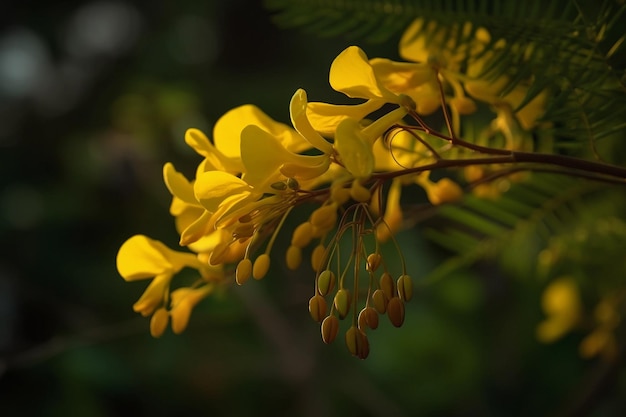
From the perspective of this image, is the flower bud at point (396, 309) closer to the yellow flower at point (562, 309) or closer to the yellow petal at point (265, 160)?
the yellow petal at point (265, 160)

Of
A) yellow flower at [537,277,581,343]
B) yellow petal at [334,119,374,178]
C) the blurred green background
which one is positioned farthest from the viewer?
the blurred green background

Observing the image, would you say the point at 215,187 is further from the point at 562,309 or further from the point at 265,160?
the point at 562,309

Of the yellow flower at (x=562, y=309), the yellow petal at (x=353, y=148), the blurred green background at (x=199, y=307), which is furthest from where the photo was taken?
the blurred green background at (x=199, y=307)

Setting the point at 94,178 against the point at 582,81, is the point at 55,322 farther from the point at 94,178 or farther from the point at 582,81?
the point at 582,81

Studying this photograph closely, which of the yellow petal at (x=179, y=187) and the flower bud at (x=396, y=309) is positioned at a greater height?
the yellow petal at (x=179, y=187)

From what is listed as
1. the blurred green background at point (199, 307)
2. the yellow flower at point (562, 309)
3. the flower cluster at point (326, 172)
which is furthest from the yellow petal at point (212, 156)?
the blurred green background at point (199, 307)

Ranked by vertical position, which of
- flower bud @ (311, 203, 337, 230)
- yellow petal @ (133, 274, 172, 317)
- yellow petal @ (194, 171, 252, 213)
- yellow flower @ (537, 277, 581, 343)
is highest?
yellow petal @ (194, 171, 252, 213)

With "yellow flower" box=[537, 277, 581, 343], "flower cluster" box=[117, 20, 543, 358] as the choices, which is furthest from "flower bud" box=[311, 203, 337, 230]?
"yellow flower" box=[537, 277, 581, 343]

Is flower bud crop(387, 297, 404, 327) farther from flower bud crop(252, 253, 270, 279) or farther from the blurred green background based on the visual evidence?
the blurred green background
